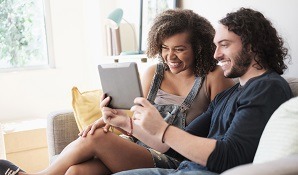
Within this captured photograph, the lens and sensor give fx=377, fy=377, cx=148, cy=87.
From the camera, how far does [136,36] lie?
321cm

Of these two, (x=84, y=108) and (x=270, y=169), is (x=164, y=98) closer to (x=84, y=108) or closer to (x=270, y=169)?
(x=84, y=108)

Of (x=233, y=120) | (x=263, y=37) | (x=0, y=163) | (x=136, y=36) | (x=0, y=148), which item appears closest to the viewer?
(x=233, y=120)

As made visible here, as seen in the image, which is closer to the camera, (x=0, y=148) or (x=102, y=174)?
(x=102, y=174)

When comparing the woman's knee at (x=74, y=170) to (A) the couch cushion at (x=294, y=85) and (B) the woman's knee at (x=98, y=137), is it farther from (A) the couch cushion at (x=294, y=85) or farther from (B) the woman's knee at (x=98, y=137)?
(A) the couch cushion at (x=294, y=85)

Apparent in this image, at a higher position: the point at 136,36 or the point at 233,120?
the point at 136,36

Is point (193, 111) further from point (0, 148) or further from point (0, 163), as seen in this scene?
point (0, 148)

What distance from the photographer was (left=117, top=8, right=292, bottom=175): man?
1134 millimetres

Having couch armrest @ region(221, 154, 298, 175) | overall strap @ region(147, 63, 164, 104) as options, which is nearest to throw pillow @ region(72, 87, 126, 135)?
overall strap @ region(147, 63, 164, 104)

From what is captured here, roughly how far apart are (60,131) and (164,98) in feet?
2.07

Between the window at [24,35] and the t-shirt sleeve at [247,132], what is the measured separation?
2.86 meters

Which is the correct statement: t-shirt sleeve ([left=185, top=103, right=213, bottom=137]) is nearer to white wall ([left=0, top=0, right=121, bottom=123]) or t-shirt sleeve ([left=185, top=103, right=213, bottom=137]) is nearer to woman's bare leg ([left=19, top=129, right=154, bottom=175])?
woman's bare leg ([left=19, top=129, right=154, bottom=175])

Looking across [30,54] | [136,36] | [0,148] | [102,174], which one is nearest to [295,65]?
[102,174]

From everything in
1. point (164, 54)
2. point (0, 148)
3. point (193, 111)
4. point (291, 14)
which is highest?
point (291, 14)

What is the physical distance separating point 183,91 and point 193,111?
0.12 metres
